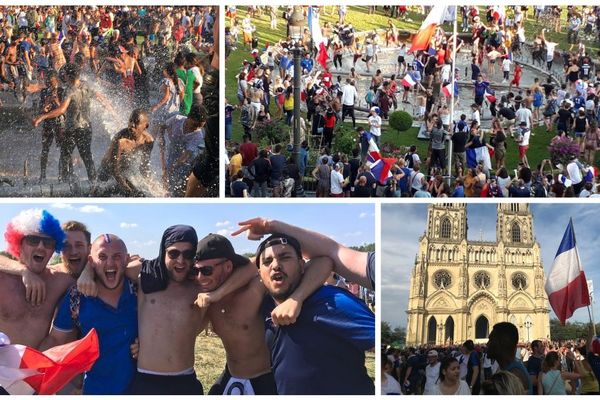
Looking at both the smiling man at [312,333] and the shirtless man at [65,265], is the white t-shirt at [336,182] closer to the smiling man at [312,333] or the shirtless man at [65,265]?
the smiling man at [312,333]

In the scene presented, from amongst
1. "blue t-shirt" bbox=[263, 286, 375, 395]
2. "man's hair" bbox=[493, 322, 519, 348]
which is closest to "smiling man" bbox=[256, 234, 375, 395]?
"blue t-shirt" bbox=[263, 286, 375, 395]

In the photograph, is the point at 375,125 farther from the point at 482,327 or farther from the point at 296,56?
the point at 482,327

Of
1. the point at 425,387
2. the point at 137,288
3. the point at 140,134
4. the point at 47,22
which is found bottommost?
the point at 425,387

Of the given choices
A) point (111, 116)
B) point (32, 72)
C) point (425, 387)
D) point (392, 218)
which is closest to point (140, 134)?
point (111, 116)

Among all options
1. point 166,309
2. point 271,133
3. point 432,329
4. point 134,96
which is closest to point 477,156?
point 271,133

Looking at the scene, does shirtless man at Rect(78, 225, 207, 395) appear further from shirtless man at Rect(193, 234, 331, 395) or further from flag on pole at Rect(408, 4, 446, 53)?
flag on pole at Rect(408, 4, 446, 53)

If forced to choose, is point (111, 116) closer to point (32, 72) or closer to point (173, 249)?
point (32, 72)
